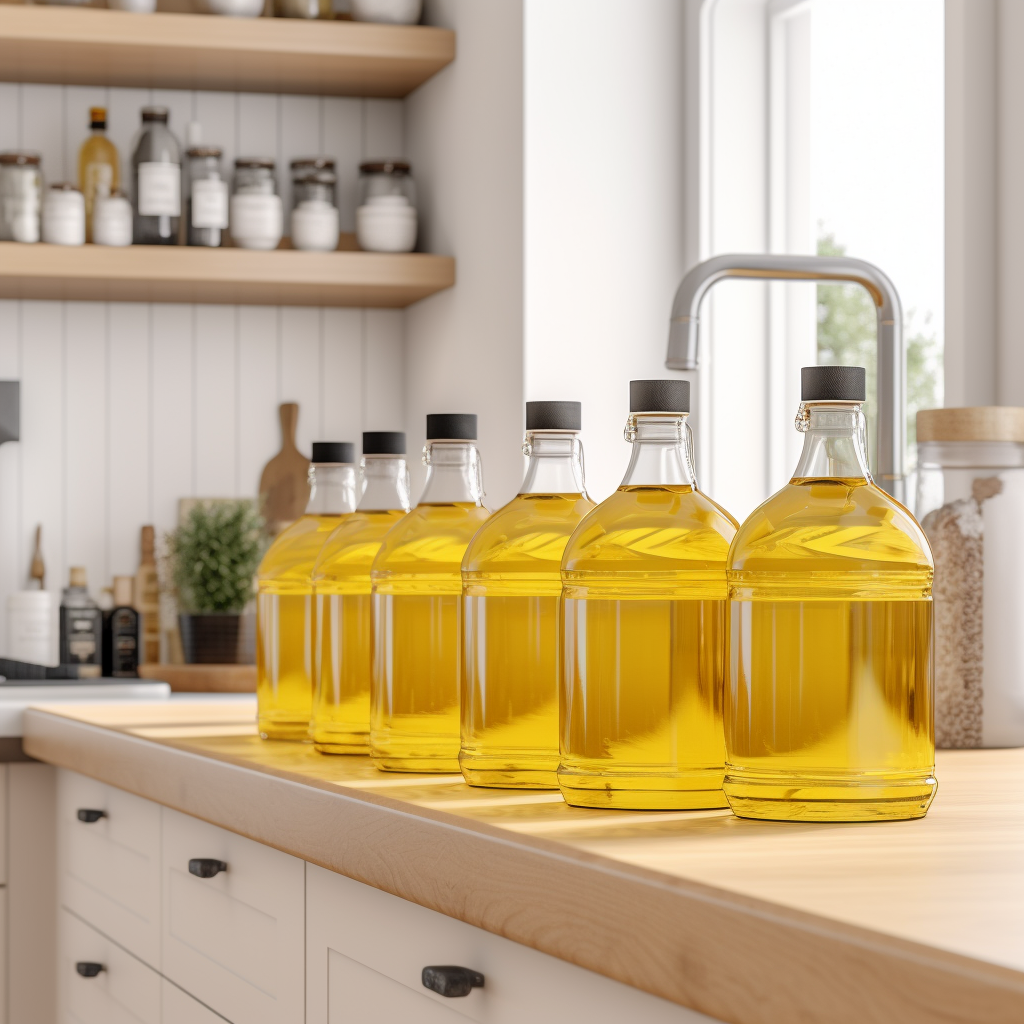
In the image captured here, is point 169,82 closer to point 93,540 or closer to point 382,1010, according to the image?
point 93,540

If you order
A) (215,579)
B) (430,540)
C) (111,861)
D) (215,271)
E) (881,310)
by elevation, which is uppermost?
(215,271)

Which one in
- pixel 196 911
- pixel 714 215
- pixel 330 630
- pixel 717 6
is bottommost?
pixel 196 911

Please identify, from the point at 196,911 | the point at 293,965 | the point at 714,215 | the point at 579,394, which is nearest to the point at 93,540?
the point at 579,394

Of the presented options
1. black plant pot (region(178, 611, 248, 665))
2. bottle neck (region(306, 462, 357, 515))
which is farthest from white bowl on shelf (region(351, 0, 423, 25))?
bottle neck (region(306, 462, 357, 515))

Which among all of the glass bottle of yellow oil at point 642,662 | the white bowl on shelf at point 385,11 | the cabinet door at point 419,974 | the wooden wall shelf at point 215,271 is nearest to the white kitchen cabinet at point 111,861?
the cabinet door at point 419,974

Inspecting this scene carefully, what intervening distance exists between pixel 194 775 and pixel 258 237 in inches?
61.2

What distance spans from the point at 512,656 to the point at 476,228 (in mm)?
1582

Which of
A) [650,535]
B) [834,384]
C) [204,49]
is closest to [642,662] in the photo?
[650,535]

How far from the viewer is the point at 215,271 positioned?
7.96 feet

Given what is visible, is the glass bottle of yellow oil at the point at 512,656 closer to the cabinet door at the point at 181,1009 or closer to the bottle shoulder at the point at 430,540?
the bottle shoulder at the point at 430,540

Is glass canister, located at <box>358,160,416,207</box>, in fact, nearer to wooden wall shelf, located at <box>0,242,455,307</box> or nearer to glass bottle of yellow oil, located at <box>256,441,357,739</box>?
wooden wall shelf, located at <box>0,242,455,307</box>

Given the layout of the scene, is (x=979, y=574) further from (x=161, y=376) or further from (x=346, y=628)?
(x=161, y=376)

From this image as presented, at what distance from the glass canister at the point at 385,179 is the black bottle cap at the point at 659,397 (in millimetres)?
1825

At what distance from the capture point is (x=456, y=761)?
0.96m
